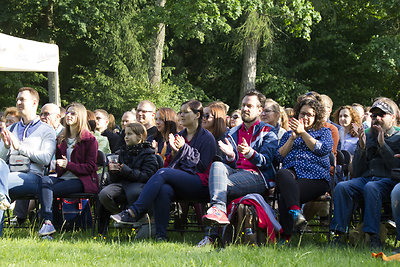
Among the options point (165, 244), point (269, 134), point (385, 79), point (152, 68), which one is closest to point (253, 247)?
point (165, 244)

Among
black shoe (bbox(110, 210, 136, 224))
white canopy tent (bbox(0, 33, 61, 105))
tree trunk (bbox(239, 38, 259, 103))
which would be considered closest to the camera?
black shoe (bbox(110, 210, 136, 224))

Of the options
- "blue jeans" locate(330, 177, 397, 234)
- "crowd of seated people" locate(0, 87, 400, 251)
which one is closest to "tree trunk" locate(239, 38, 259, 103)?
"crowd of seated people" locate(0, 87, 400, 251)

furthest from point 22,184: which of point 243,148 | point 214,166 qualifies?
point 243,148

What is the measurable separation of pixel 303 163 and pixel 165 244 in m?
1.81

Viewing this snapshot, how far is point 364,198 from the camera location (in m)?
6.07

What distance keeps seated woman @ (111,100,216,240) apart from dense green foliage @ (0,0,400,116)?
13535 mm

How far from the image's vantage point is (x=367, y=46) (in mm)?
23109

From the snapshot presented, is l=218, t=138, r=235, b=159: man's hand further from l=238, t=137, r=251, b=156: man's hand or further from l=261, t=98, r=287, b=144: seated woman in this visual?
l=261, t=98, r=287, b=144: seated woman

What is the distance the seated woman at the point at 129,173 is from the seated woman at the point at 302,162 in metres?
1.62

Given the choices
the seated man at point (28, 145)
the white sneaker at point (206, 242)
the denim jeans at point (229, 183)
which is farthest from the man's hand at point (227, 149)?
the seated man at point (28, 145)

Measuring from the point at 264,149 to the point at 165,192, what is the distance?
125cm

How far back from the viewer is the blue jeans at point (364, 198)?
→ 5898 millimetres

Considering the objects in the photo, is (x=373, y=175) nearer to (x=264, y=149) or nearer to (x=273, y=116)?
(x=264, y=149)

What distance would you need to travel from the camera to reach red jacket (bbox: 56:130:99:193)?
7.17 meters
